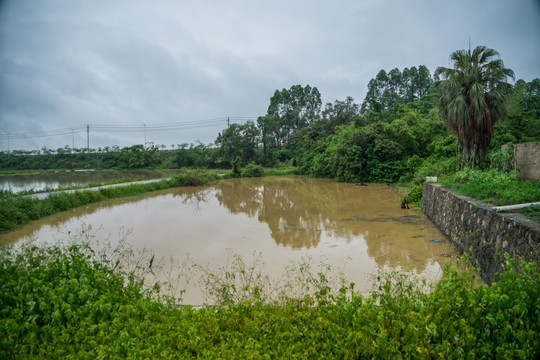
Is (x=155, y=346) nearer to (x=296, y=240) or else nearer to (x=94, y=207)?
(x=296, y=240)

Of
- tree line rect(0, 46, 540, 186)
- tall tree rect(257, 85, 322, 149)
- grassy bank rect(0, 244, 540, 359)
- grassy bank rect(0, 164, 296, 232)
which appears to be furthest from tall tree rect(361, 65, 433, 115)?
grassy bank rect(0, 244, 540, 359)

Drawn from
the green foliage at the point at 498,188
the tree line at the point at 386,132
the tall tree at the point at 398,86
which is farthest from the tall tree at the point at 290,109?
the green foliage at the point at 498,188

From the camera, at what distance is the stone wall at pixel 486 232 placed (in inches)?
157

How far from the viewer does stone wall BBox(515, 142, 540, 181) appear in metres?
8.07

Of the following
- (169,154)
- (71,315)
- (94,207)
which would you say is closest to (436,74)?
(71,315)

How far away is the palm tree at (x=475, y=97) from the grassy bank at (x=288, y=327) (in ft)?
41.7

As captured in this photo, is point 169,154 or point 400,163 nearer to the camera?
point 400,163

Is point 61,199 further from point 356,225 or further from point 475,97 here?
point 475,97

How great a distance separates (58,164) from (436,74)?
60332 millimetres

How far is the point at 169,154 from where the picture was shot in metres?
60.9

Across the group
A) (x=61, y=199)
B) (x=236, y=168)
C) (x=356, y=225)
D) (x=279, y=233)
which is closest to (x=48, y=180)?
(x=236, y=168)

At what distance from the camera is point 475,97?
12.8 m

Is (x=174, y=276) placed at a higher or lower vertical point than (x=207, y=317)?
lower

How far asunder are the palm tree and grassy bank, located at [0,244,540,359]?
12.7 m
